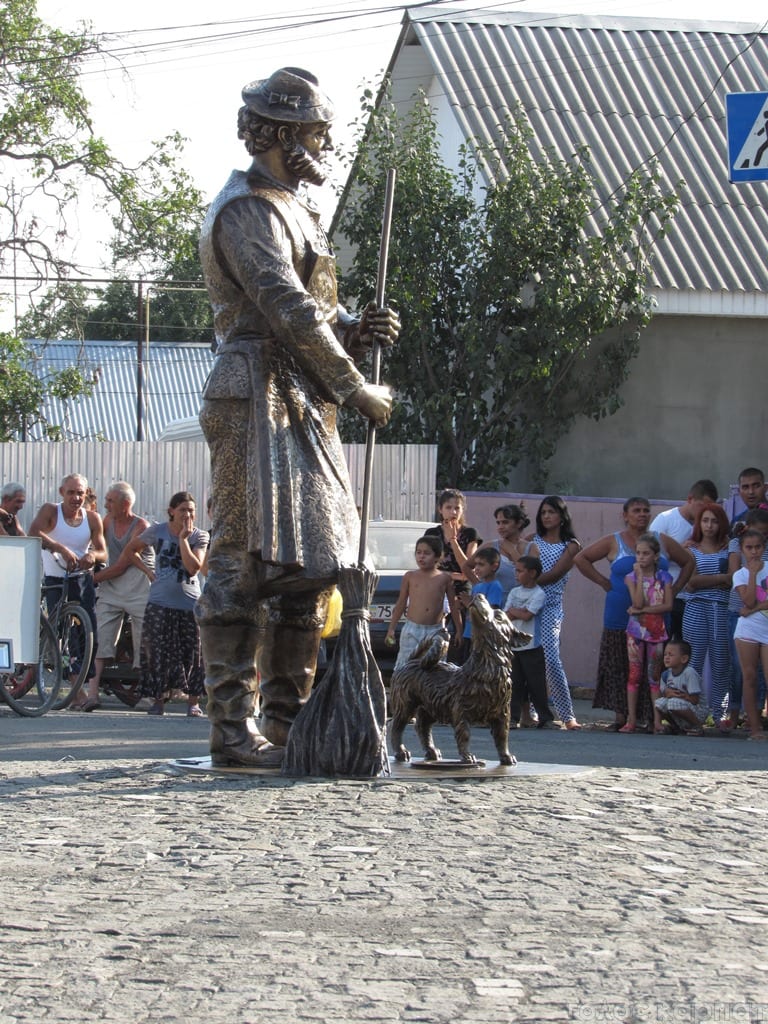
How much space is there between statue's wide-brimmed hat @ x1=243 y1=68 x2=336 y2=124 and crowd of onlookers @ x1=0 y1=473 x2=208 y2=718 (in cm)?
628

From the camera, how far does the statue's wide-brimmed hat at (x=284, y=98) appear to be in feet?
22.1

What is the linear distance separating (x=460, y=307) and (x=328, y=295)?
539 inches

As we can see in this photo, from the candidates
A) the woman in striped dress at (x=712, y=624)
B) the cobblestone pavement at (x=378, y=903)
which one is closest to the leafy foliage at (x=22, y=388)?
the woman in striped dress at (x=712, y=624)

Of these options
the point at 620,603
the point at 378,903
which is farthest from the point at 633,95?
the point at 378,903

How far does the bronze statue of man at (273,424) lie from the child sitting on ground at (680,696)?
224 inches

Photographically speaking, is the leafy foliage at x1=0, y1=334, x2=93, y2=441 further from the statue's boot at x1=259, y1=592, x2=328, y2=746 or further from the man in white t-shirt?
the statue's boot at x1=259, y1=592, x2=328, y2=746

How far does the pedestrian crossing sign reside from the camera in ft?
36.2

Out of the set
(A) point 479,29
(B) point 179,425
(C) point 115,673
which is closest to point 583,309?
(A) point 479,29

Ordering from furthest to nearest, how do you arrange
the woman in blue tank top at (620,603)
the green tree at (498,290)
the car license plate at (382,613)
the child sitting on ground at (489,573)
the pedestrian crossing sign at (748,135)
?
1. the green tree at (498,290)
2. the car license plate at (382,613)
3. the child sitting on ground at (489,573)
4. the woman in blue tank top at (620,603)
5. the pedestrian crossing sign at (748,135)

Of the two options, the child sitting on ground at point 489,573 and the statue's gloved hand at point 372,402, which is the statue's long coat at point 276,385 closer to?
the statue's gloved hand at point 372,402

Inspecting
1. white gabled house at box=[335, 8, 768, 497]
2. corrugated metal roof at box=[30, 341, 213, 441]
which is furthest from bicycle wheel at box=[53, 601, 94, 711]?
corrugated metal roof at box=[30, 341, 213, 441]

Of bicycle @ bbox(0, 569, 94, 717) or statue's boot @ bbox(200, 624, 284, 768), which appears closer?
statue's boot @ bbox(200, 624, 284, 768)

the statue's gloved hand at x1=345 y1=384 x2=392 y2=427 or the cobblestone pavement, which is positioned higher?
the statue's gloved hand at x1=345 y1=384 x2=392 y2=427

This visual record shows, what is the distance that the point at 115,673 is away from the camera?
13.5 m
